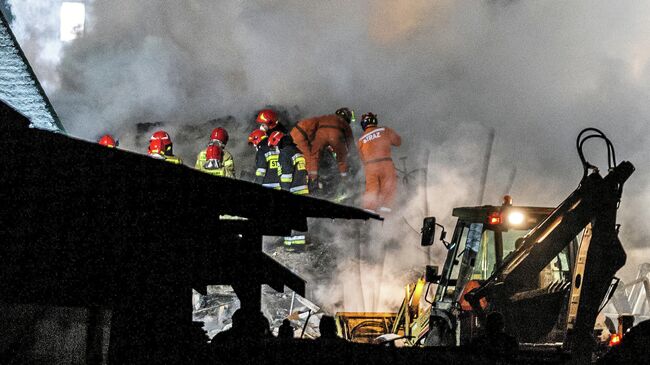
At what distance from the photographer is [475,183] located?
1723cm

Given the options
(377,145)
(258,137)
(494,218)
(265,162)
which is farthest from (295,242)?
(494,218)

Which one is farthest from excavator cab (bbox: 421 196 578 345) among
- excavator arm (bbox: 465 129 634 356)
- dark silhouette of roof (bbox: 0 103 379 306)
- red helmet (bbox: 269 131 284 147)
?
red helmet (bbox: 269 131 284 147)

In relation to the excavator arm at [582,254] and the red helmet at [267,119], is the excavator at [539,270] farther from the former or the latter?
the red helmet at [267,119]

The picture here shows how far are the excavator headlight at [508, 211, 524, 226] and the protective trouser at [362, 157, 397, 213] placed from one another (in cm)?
657

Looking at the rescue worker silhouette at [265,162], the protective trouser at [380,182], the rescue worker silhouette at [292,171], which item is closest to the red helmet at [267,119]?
the rescue worker silhouette at [265,162]

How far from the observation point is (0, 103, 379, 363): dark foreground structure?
446 centimetres

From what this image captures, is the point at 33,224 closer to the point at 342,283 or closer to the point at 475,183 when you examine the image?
the point at 342,283

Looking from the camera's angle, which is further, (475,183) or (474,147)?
(474,147)

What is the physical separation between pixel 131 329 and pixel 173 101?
18.9 meters

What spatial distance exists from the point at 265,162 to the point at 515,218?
306 inches

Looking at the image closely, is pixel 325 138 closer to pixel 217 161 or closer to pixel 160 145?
pixel 217 161

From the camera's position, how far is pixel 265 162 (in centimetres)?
1456

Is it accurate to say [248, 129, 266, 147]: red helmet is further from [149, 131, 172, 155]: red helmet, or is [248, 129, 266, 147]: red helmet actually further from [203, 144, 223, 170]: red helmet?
[149, 131, 172, 155]: red helmet

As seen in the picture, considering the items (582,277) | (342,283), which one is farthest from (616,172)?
(342,283)
